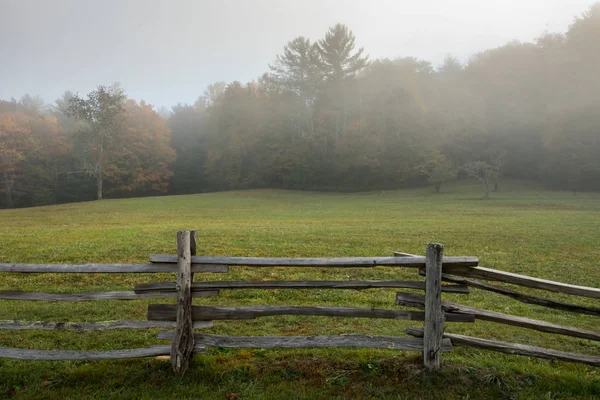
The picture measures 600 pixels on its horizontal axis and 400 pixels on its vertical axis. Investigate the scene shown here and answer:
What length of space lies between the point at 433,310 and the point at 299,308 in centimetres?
162

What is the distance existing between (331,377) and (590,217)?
2667cm

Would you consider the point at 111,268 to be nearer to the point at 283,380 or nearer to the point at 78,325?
the point at 78,325

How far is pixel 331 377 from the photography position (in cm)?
487

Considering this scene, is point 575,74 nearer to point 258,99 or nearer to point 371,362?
point 258,99

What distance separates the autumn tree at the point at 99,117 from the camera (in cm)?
5153

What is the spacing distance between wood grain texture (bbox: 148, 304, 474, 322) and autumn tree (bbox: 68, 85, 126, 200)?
169 ft

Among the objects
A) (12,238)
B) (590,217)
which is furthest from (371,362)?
(590,217)

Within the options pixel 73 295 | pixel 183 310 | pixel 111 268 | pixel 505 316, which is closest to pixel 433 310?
pixel 505 316

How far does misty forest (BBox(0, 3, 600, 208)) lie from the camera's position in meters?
53.1

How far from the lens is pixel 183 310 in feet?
16.2

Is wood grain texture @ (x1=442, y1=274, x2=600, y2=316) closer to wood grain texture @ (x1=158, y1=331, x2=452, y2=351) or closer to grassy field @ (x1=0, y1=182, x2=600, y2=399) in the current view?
grassy field @ (x1=0, y1=182, x2=600, y2=399)

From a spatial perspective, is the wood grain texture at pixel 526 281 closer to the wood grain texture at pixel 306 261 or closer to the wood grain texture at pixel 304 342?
the wood grain texture at pixel 306 261

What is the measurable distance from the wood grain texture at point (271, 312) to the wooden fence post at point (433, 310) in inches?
5.9

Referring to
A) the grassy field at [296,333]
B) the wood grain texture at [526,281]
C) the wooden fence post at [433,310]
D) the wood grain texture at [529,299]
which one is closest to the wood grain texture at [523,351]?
the grassy field at [296,333]
